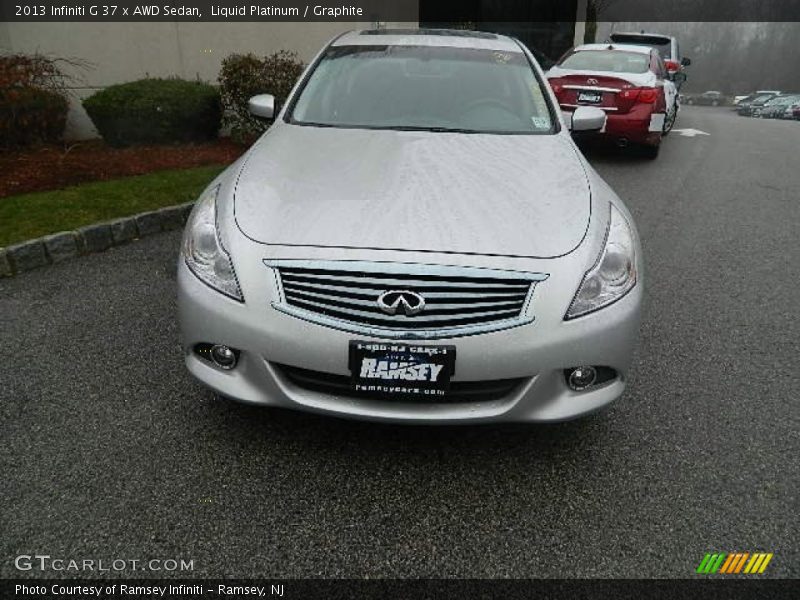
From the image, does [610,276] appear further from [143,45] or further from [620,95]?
[143,45]

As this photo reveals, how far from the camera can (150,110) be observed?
7.25m

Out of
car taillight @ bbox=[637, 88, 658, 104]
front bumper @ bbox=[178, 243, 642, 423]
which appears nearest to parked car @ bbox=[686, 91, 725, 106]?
car taillight @ bbox=[637, 88, 658, 104]

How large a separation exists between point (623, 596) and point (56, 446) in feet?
6.96

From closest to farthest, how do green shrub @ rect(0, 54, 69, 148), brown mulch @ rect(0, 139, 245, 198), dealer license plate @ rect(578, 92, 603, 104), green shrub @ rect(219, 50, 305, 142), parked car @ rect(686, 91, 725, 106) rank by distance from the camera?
brown mulch @ rect(0, 139, 245, 198) → green shrub @ rect(0, 54, 69, 148) → green shrub @ rect(219, 50, 305, 142) → dealer license plate @ rect(578, 92, 603, 104) → parked car @ rect(686, 91, 725, 106)

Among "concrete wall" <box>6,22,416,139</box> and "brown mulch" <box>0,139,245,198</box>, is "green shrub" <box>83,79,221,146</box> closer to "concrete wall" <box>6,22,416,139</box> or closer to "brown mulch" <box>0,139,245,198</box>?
"brown mulch" <box>0,139,245,198</box>

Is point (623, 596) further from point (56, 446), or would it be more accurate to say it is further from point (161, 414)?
point (56, 446)

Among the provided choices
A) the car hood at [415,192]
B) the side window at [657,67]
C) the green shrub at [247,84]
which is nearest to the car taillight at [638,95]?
the side window at [657,67]

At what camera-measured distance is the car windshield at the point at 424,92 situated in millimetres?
3449

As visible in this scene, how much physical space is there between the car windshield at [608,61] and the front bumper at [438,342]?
7195 mm

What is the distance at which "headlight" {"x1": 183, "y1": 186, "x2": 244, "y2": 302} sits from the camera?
88.7 inches

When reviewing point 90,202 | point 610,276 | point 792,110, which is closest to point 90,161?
point 90,202

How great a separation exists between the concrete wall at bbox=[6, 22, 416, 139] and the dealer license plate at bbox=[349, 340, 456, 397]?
24.6ft

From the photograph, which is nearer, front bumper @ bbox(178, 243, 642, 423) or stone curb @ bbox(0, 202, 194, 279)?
front bumper @ bbox(178, 243, 642, 423)

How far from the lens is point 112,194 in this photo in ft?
17.9
